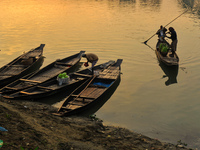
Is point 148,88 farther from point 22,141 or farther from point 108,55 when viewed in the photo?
point 22,141

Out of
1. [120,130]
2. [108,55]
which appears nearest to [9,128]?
[120,130]

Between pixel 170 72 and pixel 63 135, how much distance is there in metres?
10.8

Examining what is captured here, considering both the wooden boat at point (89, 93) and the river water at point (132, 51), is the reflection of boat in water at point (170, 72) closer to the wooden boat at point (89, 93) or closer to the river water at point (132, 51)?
the river water at point (132, 51)

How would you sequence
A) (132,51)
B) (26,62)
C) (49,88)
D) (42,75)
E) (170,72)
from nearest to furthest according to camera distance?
1. (49,88)
2. (42,75)
3. (26,62)
4. (170,72)
5. (132,51)

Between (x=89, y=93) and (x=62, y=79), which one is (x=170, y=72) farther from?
(x=62, y=79)

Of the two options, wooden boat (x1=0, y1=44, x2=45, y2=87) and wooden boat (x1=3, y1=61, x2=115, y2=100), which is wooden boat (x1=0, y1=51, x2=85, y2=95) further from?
wooden boat (x1=0, y1=44, x2=45, y2=87)

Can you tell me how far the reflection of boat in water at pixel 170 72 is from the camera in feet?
50.4

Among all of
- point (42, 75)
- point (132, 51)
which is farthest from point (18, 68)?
point (132, 51)

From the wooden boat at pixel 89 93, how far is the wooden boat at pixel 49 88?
0.71 meters

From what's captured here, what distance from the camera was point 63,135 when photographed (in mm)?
8094

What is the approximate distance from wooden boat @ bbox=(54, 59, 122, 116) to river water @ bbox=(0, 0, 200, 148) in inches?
31.6

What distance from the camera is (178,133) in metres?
9.97

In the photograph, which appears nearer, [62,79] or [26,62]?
[62,79]

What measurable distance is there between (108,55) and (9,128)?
1350cm
